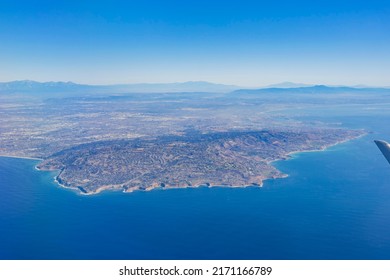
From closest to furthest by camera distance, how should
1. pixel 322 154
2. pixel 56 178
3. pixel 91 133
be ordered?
pixel 56 178 → pixel 322 154 → pixel 91 133

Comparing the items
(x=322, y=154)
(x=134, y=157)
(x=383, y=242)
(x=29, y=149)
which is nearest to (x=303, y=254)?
(x=383, y=242)

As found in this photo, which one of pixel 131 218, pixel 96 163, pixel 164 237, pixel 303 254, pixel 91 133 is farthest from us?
pixel 91 133

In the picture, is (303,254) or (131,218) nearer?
(303,254)

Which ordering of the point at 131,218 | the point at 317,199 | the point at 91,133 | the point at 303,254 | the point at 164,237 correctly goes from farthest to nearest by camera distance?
1. the point at 91,133
2. the point at 317,199
3. the point at 131,218
4. the point at 164,237
5. the point at 303,254

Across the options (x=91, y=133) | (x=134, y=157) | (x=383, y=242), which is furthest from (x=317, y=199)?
(x=91, y=133)

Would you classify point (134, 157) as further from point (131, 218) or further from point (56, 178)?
point (131, 218)

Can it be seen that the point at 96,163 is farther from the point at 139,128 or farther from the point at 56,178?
the point at 139,128
